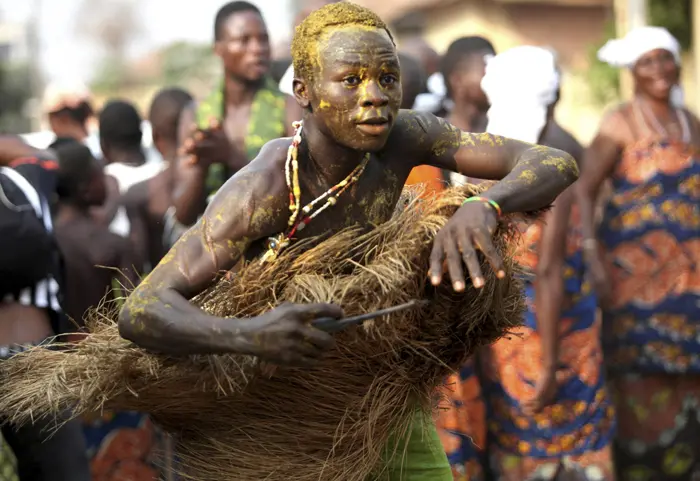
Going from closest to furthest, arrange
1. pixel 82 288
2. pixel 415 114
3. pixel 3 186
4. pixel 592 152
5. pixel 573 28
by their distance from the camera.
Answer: pixel 415 114 → pixel 3 186 → pixel 82 288 → pixel 592 152 → pixel 573 28

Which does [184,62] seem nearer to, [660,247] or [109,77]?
[109,77]

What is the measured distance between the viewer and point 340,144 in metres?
3.56

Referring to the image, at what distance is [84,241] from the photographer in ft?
20.8

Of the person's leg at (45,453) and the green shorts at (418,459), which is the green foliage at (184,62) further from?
the green shorts at (418,459)

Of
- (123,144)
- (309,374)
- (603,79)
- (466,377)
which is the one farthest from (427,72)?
(603,79)

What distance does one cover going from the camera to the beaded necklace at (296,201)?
3469 mm

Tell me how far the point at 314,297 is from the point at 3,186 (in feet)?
7.16

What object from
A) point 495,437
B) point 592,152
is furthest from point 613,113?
point 495,437

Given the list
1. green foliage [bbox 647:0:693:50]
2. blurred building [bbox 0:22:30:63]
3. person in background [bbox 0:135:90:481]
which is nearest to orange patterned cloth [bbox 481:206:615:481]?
person in background [bbox 0:135:90:481]

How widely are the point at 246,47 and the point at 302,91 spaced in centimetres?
307

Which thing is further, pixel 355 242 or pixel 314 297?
pixel 355 242

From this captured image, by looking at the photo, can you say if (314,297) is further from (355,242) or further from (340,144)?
(340,144)

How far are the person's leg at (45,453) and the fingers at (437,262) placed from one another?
221 cm

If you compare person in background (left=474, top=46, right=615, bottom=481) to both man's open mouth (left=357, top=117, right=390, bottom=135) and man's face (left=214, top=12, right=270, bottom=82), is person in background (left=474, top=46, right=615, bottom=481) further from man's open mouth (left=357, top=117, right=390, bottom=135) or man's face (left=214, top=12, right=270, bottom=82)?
man's open mouth (left=357, top=117, right=390, bottom=135)
